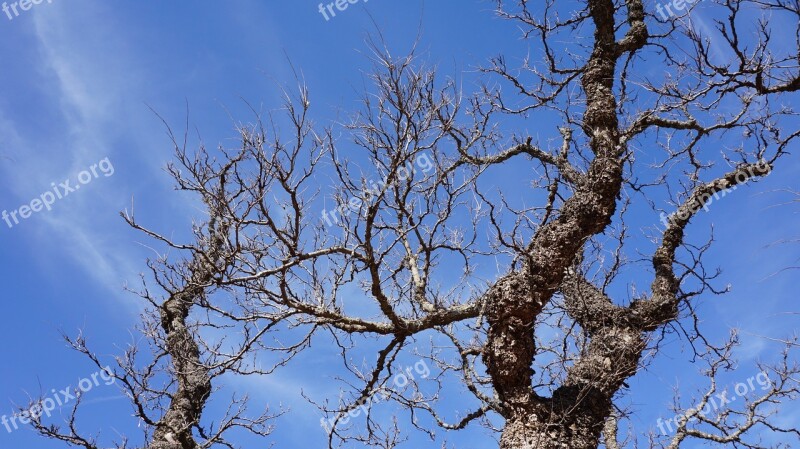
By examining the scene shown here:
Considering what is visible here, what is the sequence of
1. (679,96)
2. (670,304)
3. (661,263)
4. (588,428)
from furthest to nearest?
(661,263), (670,304), (679,96), (588,428)

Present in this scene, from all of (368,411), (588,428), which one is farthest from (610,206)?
(368,411)

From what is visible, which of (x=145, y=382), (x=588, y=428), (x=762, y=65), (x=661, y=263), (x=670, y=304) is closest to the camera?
(x=762, y=65)

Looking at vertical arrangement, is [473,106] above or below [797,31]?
above

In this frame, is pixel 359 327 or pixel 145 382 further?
pixel 145 382

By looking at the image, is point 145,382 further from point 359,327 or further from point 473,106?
point 473,106

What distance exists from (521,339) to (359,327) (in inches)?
51.4

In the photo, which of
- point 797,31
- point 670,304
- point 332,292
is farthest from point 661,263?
point 332,292

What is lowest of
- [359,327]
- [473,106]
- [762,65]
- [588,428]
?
[588,428]

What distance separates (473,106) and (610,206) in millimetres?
1561

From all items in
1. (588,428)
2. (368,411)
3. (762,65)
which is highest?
(762,65)

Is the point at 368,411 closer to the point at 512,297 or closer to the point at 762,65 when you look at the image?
the point at 512,297

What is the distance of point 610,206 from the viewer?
15.8ft

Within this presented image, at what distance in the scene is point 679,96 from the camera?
15.2 ft

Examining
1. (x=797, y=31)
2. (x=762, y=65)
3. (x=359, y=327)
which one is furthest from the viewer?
(x=359, y=327)
